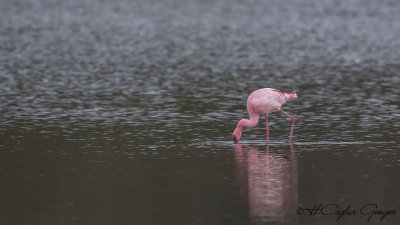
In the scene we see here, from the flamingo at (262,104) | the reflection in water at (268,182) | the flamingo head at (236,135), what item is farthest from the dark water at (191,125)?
the flamingo at (262,104)

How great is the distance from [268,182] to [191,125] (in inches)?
184

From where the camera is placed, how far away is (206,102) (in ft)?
64.1

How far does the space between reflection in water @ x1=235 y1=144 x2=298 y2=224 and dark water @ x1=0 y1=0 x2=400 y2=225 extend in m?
0.03

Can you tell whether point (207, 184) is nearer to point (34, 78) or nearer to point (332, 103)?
point (332, 103)

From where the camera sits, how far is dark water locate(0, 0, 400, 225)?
36.9 ft

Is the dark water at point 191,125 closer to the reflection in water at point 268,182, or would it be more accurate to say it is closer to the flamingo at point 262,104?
the reflection in water at point 268,182

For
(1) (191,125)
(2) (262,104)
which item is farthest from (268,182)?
(1) (191,125)

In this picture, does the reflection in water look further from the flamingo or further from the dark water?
the flamingo

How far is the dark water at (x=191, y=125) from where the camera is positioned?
1123 cm

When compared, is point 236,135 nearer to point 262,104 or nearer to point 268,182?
point 262,104

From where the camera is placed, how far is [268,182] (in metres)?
12.2

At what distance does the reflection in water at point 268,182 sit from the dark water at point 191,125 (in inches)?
1.0

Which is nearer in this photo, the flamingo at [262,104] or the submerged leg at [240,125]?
the submerged leg at [240,125]

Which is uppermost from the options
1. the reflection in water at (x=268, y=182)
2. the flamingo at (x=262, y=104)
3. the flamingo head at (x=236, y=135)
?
the flamingo at (x=262, y=104)
